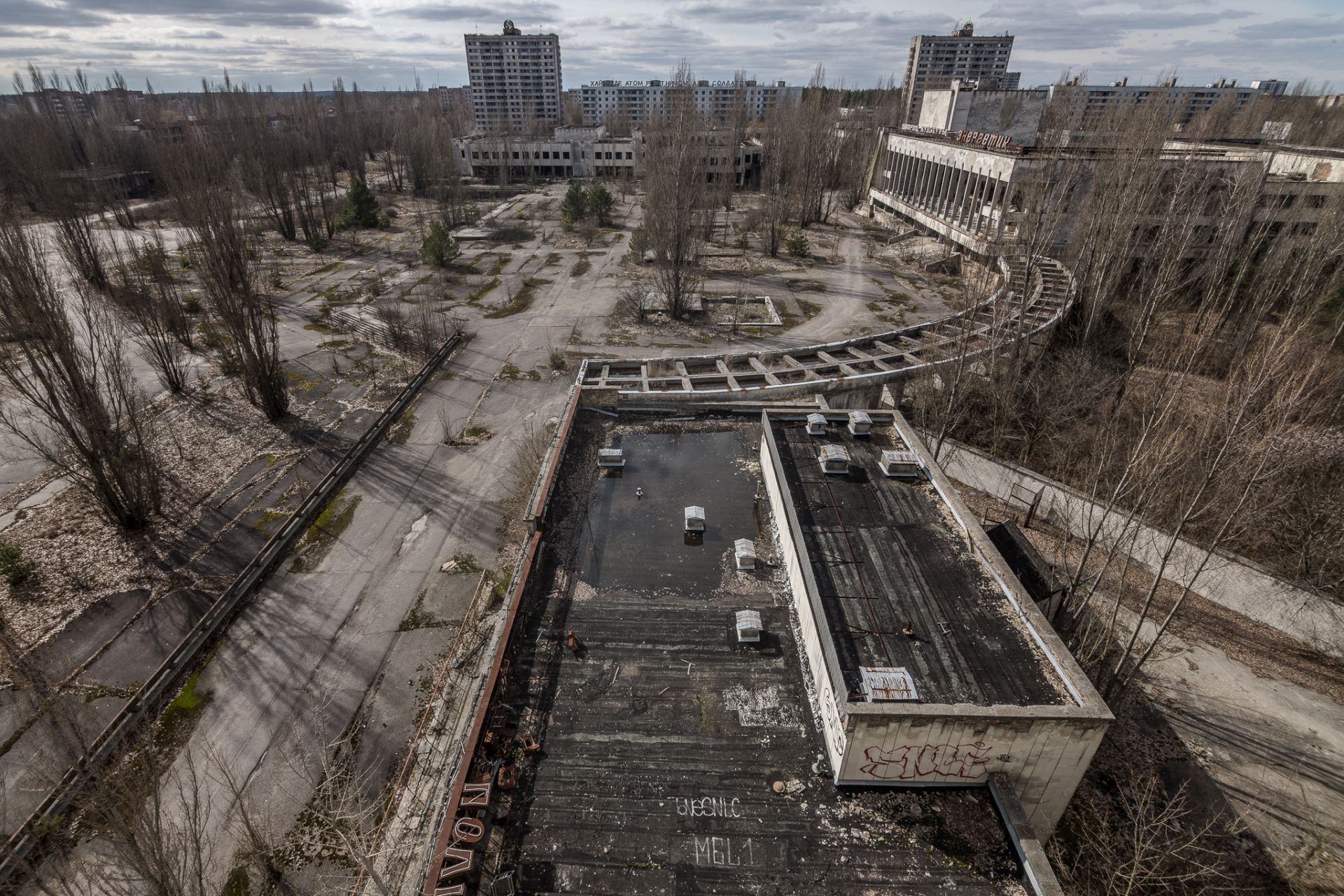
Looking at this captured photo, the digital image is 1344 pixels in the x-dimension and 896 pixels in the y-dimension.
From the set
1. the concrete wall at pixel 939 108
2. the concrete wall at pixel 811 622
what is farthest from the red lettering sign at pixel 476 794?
the concrete wall at pixel 939 108

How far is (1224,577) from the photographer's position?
22078 millimetres

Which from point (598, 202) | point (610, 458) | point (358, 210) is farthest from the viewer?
point (598, 202)

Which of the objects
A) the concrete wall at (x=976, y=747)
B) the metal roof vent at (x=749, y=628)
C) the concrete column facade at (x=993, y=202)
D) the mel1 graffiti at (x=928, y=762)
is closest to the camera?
the concrete wall at (x=976, y=747)

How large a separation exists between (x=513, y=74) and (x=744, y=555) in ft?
619

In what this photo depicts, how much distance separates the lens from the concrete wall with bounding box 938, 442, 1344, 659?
20328 millimetres

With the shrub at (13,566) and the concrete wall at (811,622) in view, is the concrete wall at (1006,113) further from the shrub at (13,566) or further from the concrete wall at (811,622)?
the shrub at (13,566)

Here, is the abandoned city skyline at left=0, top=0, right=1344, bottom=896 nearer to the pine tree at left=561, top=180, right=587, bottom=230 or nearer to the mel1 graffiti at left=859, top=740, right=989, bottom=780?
the mel1 graffiti at left=859, top=740, right=989, bottom=780

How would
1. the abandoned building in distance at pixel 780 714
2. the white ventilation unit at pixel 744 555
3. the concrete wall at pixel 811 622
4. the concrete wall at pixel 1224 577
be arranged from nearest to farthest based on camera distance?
the abandoned building in distance at pixel 780 714, the concrete wall at pixel 811 622, the white ventilation unit at pixel 744 555, the concrete wall at pixel 1224 577

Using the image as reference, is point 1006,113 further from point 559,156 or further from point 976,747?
point 976,747

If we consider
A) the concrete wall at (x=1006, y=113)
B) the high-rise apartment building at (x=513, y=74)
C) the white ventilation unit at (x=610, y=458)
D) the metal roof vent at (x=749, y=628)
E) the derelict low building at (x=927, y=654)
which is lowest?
the metal roof vent at (x=749, y=628)

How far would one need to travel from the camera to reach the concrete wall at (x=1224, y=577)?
20.3m

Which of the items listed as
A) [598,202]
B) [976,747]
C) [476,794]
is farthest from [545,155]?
[976,747]

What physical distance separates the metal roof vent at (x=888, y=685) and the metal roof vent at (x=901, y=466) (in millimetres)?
8153

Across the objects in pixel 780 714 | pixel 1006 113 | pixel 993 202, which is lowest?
pixel 780 714
